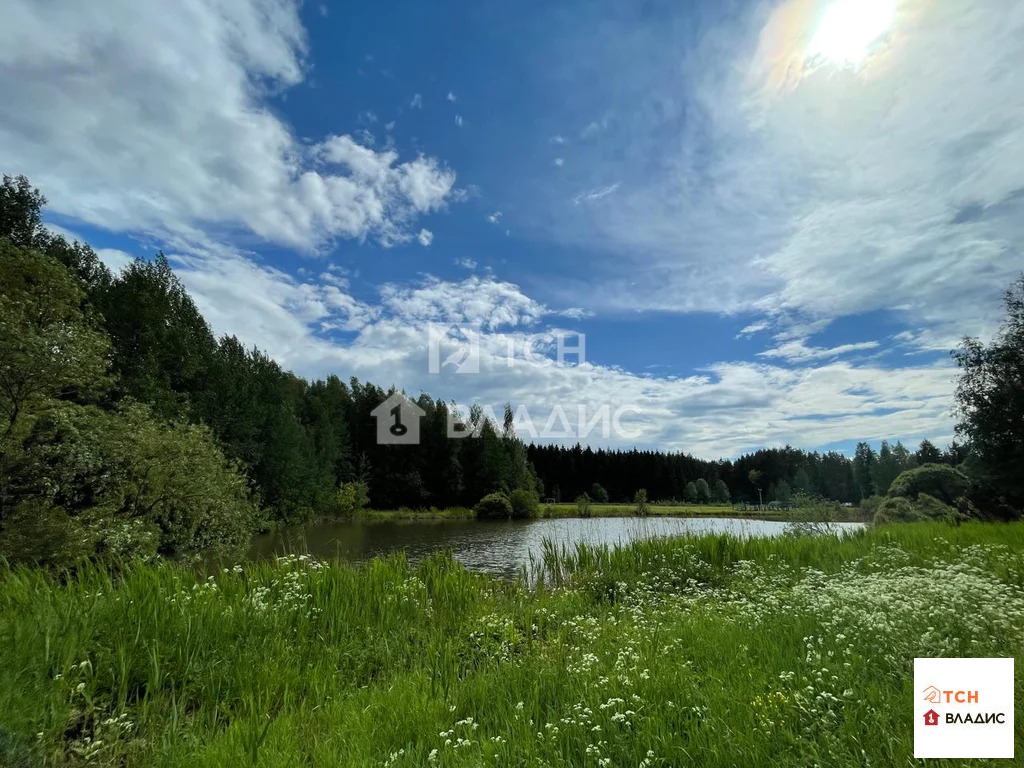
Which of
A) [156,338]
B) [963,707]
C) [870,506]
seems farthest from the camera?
[156,338]

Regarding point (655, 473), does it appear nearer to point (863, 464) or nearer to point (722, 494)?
point (722, 494)

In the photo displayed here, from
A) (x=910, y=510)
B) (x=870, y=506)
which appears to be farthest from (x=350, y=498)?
(x=910, y=510)

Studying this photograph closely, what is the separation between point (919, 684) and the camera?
3.03m

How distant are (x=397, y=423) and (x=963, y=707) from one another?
221 ft

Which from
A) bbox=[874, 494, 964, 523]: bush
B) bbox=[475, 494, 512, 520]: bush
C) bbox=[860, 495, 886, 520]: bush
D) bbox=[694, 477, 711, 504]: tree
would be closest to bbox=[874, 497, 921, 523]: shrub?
bbox=[874, 494, 964, 523]: bush

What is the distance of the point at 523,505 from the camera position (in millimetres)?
52938

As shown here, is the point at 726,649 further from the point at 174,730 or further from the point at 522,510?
the point at 522,510

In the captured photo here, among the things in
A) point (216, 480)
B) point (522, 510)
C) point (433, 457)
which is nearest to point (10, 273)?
point (216, 480)

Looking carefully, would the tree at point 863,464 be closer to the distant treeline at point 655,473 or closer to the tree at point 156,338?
the distant treeline at point 655,473

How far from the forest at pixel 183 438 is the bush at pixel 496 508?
8826mm

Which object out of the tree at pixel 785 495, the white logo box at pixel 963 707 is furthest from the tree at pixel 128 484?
the tree at pixel 785 495

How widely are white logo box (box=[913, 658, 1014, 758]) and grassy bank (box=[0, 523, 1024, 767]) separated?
99 millimetres

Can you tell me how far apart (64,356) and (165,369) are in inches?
919

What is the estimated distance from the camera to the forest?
37.4ft
